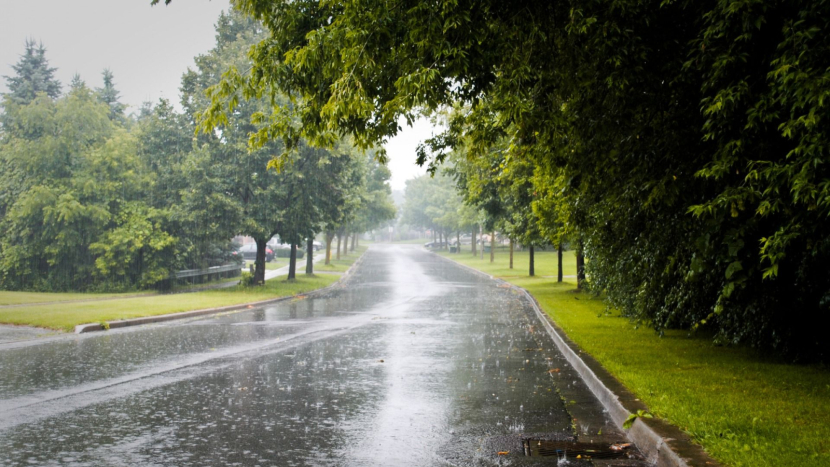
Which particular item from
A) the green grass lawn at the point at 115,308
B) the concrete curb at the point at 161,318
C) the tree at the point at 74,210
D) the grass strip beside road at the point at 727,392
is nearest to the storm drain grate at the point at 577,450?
the grass strip beside road at the point at 727,392

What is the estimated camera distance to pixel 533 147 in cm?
1122

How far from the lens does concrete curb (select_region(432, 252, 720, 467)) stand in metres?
5.14

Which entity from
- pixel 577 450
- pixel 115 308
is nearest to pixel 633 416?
pixel 577 450

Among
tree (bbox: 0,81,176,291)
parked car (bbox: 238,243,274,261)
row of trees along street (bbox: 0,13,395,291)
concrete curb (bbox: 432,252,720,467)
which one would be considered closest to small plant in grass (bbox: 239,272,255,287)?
row of trees along street (bbox: 0,13,395,291)

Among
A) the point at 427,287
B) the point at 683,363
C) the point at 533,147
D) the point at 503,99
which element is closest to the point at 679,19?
the point at 503,99

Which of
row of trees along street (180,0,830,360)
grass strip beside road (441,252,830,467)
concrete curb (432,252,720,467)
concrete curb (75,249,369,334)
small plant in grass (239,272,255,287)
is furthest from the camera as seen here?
small plant in grass (239,272,255,287)

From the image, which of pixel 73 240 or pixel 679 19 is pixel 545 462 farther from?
pixel 73 240

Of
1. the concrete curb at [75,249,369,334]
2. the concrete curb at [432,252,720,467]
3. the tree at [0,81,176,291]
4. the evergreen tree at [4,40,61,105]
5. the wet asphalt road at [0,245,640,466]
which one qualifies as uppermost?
the evergreen tree at [4,40,61,105]

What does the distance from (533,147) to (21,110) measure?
25.5 meters

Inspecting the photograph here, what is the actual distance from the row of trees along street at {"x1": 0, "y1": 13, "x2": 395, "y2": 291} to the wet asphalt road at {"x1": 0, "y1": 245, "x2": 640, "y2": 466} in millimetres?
12613

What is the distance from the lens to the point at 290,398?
773cm

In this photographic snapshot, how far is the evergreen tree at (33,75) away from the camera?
6075cm

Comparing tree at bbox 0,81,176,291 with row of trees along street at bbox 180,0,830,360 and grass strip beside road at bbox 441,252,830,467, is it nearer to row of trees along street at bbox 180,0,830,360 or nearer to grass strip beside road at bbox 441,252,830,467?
row of trees along street at bbox 180,0,830,360

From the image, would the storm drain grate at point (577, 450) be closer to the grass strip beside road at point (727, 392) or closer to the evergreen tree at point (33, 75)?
the grass strip beside road at point (727, 392)
